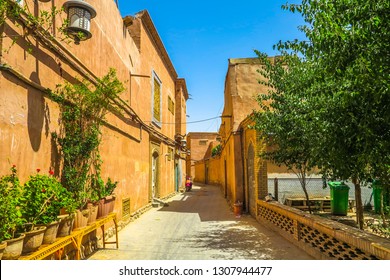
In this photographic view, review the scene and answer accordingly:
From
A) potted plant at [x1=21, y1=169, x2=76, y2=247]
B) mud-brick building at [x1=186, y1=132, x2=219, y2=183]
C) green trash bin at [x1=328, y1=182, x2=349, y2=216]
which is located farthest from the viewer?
mud-brick building at [x1=186, y1=132, x2=219, y2=183]

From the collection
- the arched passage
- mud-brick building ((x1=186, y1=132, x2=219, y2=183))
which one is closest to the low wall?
the arched passage

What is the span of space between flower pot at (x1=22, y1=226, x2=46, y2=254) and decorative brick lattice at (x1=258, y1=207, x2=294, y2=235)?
510 centimetres

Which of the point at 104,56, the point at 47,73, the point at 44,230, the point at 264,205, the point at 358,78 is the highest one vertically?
the point at 104,56

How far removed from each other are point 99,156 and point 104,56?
2.67m

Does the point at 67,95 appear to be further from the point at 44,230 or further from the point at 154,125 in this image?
the point at 154,125

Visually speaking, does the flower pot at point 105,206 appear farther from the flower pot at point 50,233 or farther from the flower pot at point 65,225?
the flower pot at point 50,233

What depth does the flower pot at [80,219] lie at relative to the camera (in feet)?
14.4

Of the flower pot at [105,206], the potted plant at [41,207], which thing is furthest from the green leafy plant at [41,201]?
the flower pot at [105,206]

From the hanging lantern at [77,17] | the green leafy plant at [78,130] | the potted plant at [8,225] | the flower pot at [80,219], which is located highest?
the hanging lantern at [77,17]

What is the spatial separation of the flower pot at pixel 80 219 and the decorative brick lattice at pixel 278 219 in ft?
14.3

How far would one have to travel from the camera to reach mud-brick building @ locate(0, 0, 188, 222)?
12.0 feet

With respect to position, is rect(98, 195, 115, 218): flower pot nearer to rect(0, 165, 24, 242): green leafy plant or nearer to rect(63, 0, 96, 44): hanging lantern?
rect(0, 165, 24, 242): green leafy plant

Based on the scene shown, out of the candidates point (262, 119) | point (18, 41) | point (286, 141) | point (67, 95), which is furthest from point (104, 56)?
point (286, 141)

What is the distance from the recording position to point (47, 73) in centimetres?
452
